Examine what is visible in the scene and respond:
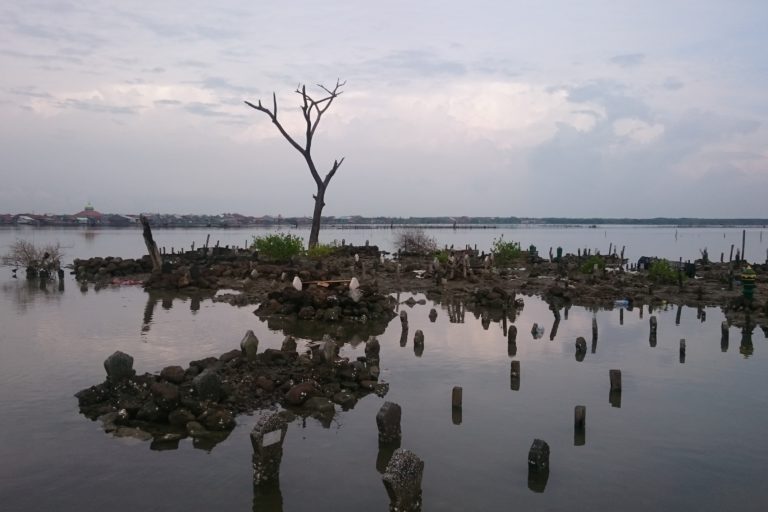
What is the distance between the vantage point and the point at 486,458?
7793 millimetres

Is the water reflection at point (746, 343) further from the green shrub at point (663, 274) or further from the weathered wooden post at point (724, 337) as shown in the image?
the green shrub at point (663, 274)

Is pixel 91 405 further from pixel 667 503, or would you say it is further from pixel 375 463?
pixel 667 503

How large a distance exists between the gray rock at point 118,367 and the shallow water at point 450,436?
70 centimetres

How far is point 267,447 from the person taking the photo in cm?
684

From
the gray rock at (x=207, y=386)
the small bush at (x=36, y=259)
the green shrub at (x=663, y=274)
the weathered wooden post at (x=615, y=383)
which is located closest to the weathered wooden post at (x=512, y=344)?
the weathered wooden post at (x=615, y=383)

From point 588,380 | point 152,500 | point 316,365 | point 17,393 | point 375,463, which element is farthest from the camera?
point 588,380

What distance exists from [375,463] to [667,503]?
3.21 metres

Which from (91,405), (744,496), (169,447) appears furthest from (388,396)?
(744,496)

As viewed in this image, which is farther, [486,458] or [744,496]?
[486,458]

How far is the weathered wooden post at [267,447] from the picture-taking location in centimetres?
677

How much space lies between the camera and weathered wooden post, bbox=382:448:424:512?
580 cm

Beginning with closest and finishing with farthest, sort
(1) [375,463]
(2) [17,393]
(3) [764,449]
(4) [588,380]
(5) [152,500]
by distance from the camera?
(5) [152,500] → (1) [375,463] → (3) [764,449] → (2) [17,393] → (4) [588,380]

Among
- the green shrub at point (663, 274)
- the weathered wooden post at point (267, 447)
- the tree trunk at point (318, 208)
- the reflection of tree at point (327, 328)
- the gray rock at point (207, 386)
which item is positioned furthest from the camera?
the tree trunk at point (318, 208)

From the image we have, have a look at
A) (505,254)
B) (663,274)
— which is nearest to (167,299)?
(505,254)
